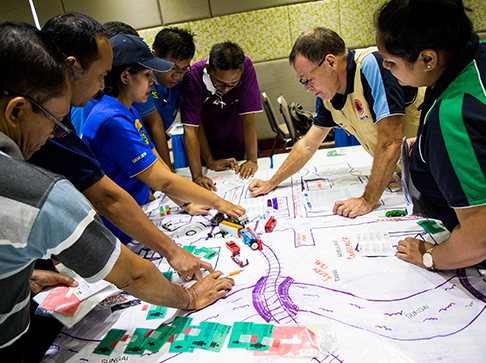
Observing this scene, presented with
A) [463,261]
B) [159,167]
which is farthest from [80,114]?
[463,261]

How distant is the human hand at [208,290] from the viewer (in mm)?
1064

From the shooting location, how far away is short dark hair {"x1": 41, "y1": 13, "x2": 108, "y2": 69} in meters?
1.09

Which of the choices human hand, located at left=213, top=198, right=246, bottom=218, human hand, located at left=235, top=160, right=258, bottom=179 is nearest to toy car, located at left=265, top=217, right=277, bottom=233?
human hand, located at left=213, top=198, right=246, bottom=218

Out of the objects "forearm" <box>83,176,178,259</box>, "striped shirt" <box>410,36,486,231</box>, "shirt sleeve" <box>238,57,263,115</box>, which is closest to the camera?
"striped shirt" <box>410,36,486,231</box>

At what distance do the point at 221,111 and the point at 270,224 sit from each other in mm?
1141

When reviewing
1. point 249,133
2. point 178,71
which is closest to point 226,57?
point 178,71

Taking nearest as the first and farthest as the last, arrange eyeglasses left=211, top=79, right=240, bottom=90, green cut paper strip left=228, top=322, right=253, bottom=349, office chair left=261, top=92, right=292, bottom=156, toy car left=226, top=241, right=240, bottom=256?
1. green cut paper strip left=228, top=322, right=253, bottom=349
2. toy car left=226, top=241, right=240, bottom=256
3. eyeglasses left=211, top=79, right=240, bottom=90
4. office chair left=261, top=92, right=292, bottom=156

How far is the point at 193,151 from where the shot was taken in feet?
7.14

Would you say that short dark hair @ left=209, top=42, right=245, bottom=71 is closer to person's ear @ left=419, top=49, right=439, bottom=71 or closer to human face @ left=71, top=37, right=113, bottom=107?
human face @ left=71, top=37, right=113, bottom=107

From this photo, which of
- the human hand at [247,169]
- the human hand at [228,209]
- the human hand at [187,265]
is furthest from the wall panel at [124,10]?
the human hand at [187,265]

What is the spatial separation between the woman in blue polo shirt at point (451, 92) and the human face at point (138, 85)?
1000 mm

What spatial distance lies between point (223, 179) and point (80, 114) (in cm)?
94

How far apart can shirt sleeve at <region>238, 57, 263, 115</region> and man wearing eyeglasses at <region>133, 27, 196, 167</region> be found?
0.39m

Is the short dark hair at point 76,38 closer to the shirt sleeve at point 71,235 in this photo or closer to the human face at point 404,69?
the shirt sleeve at point 71,235
